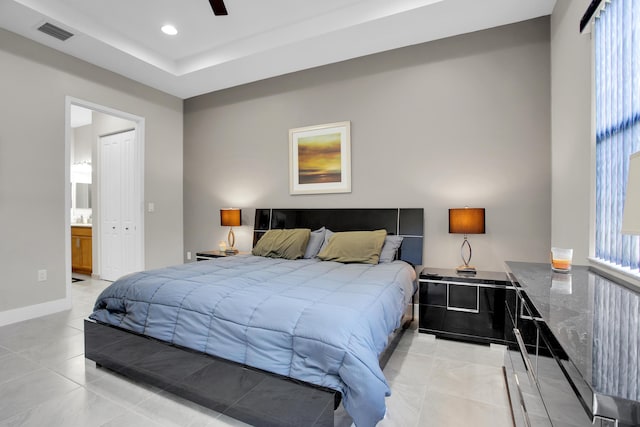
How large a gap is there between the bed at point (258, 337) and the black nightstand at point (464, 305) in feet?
1.43

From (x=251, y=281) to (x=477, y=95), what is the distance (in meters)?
2.86

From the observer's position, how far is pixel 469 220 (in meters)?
2.92

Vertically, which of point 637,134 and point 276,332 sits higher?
point 637,134

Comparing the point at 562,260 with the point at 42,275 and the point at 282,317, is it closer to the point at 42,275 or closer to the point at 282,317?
the point at 282,317

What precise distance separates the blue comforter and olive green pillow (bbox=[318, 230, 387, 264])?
0.52m

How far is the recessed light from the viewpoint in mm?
3410

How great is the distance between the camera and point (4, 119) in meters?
3.18

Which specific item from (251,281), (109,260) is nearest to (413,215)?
(251,281)

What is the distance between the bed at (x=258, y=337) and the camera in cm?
143

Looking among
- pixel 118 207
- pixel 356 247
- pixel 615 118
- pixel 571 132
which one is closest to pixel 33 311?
pixel 118 207

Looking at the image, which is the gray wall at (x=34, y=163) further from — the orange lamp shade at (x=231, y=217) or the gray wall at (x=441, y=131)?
the gray wall at (x=441, y=131)

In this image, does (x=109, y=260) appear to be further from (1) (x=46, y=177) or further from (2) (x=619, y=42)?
(2) (x=619, y=42)

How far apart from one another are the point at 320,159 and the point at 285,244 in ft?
3.96

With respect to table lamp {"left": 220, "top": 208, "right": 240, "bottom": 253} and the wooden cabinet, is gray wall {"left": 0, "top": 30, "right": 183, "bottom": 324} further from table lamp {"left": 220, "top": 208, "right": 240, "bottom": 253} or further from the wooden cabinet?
the wooden cabinet
